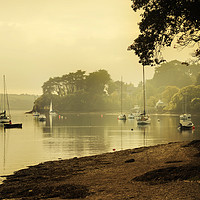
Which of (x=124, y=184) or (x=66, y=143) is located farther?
(x=66, y=143)

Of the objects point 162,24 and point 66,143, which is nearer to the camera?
point 162,24

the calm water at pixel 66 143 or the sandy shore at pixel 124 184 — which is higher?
the sandy shore at pixel 124 184

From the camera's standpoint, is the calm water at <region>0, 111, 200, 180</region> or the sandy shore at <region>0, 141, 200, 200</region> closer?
the sandy shore at <region>0, 141, 200, 200</region>

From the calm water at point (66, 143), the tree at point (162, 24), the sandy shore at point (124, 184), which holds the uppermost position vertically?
the tree at point (162, 24)

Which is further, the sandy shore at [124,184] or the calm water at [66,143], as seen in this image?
the calm water at [66,143]

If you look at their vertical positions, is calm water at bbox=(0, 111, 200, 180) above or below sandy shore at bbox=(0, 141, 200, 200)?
below

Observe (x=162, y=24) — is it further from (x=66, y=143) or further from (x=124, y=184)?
(x=66, y=143)

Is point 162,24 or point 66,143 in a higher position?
point 162,24

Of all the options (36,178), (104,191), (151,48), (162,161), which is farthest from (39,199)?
(151,48)

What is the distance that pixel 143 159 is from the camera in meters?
26.2

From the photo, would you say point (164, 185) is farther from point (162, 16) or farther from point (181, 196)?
point (162, 16)

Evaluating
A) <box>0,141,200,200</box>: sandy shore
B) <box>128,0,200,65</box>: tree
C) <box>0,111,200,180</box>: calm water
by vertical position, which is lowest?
<box>0,111,200,180</box>: calm water

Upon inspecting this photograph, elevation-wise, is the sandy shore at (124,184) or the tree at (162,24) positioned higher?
the tree at (162,24)

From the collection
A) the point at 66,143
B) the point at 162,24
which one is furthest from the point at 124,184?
the point at 66,143
